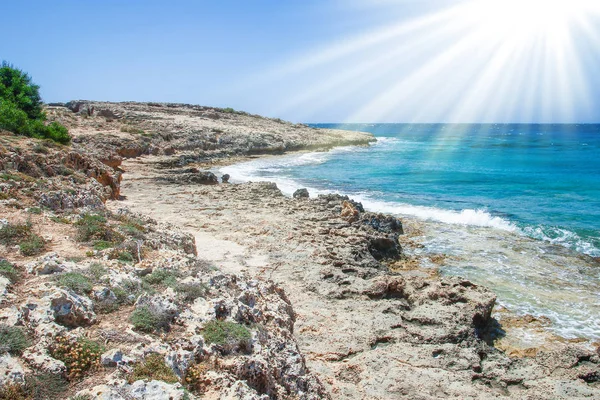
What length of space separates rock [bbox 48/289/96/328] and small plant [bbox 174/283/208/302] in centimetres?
117

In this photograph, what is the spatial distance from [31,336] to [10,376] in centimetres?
69

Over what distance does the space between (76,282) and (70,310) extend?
2.39 feet

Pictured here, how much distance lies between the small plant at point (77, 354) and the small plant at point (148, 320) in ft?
1.86

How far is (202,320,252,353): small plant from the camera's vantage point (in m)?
4.91

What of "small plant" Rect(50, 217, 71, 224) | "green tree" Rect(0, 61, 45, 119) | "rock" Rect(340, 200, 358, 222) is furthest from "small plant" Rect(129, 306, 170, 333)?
"green tree" Rect(0, 61, 45, 119)

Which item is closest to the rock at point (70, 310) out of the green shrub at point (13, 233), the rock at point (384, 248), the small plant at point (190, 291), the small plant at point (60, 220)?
the small plant at point (190, 291)

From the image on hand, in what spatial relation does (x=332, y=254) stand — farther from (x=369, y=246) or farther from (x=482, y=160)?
(x=482, y=160)

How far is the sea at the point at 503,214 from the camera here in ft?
37.6

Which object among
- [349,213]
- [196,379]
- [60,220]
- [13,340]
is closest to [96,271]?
[13,340]

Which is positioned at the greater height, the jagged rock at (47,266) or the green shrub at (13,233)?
the green shrub at (13,233)

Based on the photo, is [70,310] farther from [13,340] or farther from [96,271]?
[96,271]

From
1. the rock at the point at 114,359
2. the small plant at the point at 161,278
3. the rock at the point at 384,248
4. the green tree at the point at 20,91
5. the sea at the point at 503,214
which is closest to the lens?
the rock at the point at 114,359

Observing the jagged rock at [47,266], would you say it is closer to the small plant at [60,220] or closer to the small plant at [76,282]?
the small plant at [76,282]

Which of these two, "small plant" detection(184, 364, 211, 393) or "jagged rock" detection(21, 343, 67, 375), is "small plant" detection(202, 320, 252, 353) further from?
"jagged rock" detection(21, 343, 67, 375)
